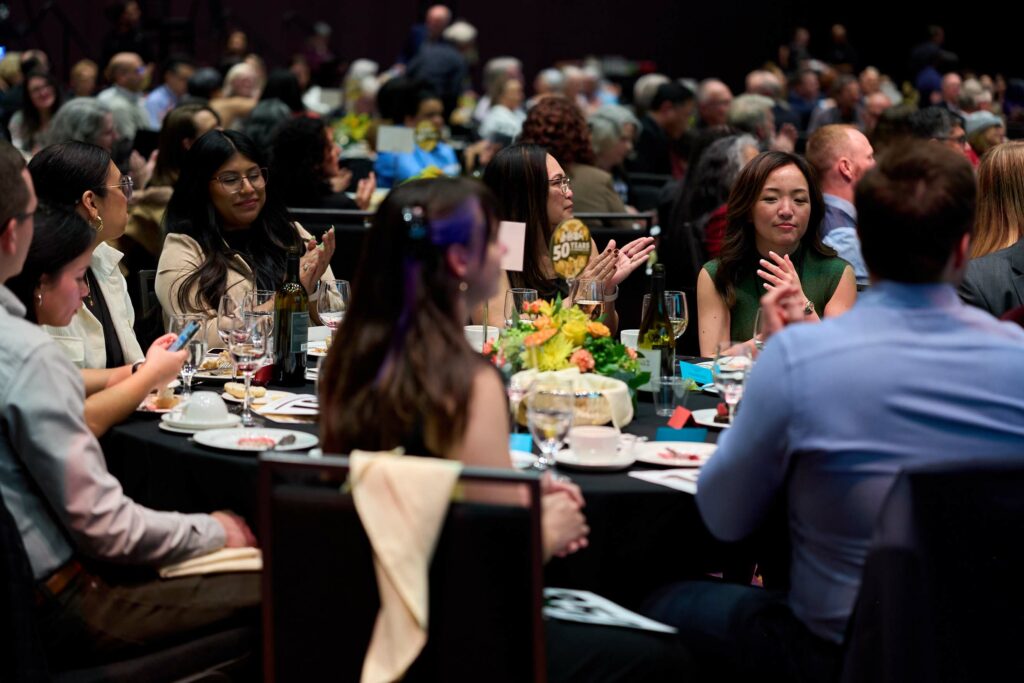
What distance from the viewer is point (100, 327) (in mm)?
3545

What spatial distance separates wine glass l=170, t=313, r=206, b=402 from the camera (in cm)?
305

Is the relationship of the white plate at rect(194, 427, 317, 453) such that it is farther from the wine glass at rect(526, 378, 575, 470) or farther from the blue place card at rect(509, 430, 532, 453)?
the wine glass at rect(526, 378, 575, 470)

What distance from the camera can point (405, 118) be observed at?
851 cm

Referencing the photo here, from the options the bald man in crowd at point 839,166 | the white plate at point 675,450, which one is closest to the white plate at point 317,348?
the white plate at point 675,450

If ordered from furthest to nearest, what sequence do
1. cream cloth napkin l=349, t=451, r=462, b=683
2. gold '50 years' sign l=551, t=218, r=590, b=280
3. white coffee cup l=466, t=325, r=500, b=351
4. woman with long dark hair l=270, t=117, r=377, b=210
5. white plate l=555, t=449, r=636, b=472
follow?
1. woman with long dark hair l=270, t=117, r=377, b=210
2. gold '50 years' sign l=551, t=218, r=590, b=280
3. white coffee cup l=466, t=325, r=500, b=351
4. white plate l=555, t=449, r=636, b=472
5. cream cloth napkin l=349, t=451, r=462, b=683

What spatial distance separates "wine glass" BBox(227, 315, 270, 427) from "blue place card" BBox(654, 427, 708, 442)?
93 centimetres

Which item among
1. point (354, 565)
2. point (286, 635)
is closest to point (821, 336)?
point (354, 565)

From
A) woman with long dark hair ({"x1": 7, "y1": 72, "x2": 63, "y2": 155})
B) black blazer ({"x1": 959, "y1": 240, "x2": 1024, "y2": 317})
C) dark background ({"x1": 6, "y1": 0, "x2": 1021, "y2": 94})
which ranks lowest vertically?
black blazer ({"x1": 959, "y1": 240, "x2": 1024, "y2": 317})

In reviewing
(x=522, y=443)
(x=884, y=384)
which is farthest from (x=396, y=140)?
(x=884, y=384)

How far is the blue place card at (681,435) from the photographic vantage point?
2846 mm

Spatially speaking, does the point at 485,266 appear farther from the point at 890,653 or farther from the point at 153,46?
the point at 153,46

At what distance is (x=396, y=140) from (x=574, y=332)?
5.41 metres

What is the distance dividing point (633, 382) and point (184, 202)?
2.04 m

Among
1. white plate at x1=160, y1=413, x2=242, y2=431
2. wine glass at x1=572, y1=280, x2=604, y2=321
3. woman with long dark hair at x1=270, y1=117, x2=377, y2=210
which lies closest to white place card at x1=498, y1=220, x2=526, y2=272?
wine glass at x1=572, y1=280, x2=604, y2=321
